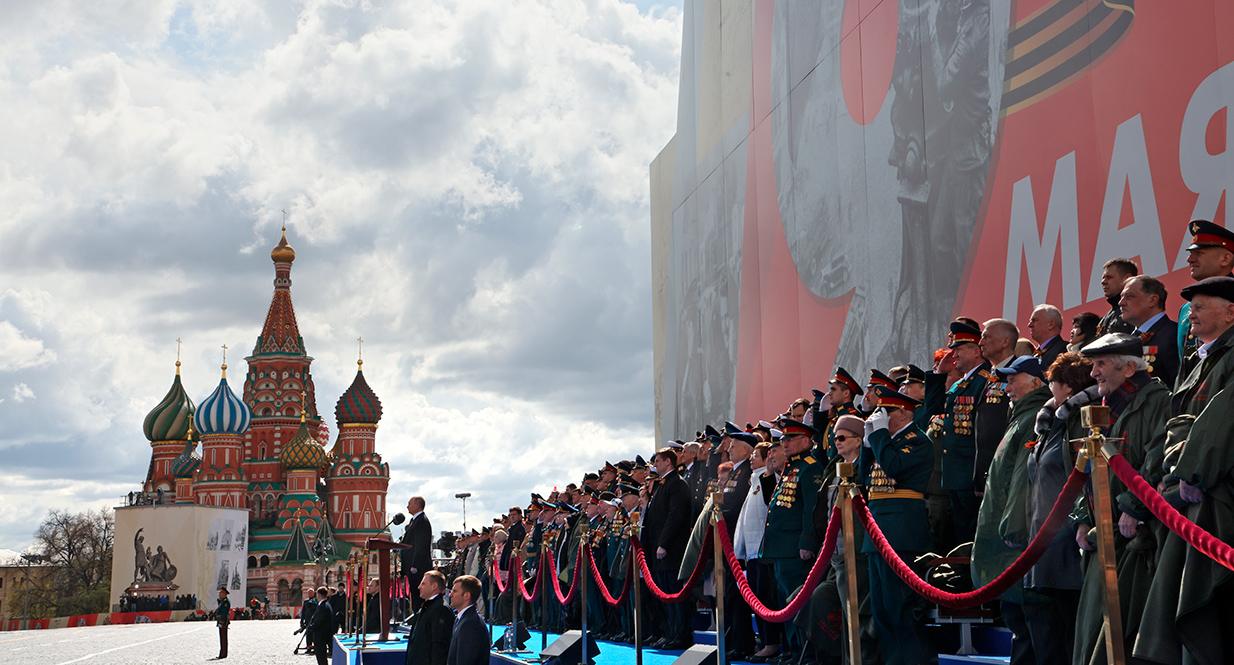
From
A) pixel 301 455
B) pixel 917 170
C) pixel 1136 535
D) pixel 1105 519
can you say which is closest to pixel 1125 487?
pixel 1136 535

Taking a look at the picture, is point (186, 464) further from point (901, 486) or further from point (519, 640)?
point (901, 486)

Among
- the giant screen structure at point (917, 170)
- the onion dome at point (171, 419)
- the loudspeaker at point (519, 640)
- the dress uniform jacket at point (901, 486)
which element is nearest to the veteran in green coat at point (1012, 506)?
the dress uniform jacket at point (901, 486)

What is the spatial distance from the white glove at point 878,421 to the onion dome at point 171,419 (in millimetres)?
71317

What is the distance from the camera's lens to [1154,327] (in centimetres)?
483

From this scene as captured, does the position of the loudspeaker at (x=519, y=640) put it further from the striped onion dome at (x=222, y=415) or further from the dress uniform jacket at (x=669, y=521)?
the striped onion dome at (x=222, y=415)

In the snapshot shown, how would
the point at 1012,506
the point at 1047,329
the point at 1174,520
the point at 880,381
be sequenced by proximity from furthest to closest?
the point at 880,381
the point at 1047,329
the point at 1012,506
the point at 1174,520

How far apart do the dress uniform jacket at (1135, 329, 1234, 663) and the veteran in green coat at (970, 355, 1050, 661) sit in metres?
0.75

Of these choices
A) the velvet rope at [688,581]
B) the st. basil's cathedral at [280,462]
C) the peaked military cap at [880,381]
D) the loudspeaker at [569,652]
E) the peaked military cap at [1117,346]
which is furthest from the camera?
the st. basil's cathedral at [280,462]

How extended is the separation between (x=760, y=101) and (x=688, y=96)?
4.67m

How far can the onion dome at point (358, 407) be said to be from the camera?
68.4 m

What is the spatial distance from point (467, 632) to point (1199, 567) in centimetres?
456

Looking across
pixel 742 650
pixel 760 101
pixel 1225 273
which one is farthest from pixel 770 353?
pixel 1225 273

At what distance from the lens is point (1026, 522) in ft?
14.2

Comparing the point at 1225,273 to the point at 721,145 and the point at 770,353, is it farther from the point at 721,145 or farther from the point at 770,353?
the point at 721,145
